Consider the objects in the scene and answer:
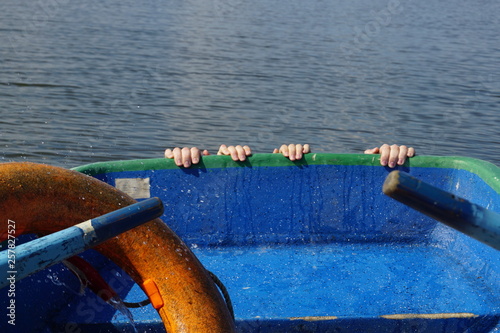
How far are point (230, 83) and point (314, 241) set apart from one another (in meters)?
7.26

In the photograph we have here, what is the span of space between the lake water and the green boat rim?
3624mm

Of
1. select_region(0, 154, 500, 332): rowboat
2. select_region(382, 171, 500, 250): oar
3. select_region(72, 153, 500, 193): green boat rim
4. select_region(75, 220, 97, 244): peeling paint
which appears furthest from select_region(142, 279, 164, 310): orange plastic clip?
select_region(72, 153, 500, 193): green boat rim

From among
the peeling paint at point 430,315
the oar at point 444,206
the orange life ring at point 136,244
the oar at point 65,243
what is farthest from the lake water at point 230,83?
the oar at point 444,206

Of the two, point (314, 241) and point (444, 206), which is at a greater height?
point (444, 206)

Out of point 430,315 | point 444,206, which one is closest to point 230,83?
point 430,315

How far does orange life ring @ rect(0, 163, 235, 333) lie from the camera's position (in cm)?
254

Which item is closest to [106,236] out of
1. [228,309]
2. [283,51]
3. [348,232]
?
[228,309]

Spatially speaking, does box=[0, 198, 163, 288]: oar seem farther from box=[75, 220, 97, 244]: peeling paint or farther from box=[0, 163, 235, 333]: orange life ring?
box=[0, 163, 235, 333]: orange life ring

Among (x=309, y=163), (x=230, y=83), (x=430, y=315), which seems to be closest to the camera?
(x=430, y=315)

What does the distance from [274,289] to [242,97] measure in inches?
281

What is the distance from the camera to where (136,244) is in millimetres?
2660

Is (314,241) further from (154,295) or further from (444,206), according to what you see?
(444,206)

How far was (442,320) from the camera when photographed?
140 inches

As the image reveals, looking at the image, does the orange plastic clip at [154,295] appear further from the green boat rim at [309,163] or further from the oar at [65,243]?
the green boat rim at [309,163]
